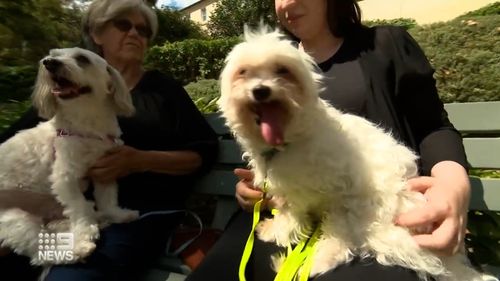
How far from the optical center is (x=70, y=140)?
9.29ft

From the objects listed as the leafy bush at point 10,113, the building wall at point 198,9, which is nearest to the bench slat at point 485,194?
the leafy bush at point 10,113

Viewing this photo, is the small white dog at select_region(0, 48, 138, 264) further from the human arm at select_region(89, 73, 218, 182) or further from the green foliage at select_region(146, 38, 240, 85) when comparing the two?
the green foliage at select_region(146, 38, 240, 85)

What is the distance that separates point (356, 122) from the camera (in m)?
2.21

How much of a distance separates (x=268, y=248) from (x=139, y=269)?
853 mm

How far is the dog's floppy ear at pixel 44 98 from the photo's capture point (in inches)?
112

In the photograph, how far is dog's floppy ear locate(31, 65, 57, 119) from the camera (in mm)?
2857

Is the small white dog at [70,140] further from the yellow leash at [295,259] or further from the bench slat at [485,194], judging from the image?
the bench slat at [485,194]

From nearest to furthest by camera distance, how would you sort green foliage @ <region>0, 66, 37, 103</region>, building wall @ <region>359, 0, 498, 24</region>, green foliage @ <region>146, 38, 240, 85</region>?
green foliage @ <region>0, 66, 37, 103</region> → green foliage @ <region>146, 38, 240, 85</region> → building wall @ <region>359, 0, 498, 24</region>

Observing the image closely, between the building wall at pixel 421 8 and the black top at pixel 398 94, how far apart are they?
21.1 m

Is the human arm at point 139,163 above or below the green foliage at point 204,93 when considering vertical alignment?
above

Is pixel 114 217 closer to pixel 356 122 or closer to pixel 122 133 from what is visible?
pixel 122 133

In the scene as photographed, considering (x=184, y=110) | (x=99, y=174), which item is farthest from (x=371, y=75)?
(x=99, y=174)

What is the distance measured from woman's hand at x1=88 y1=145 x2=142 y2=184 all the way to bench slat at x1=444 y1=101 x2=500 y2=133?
1632 millimetres

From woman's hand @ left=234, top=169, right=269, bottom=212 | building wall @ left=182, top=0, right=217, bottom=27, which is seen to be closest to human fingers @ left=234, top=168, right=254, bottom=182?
woman's hand @ left=234, top=169, right=269, bottom=212
